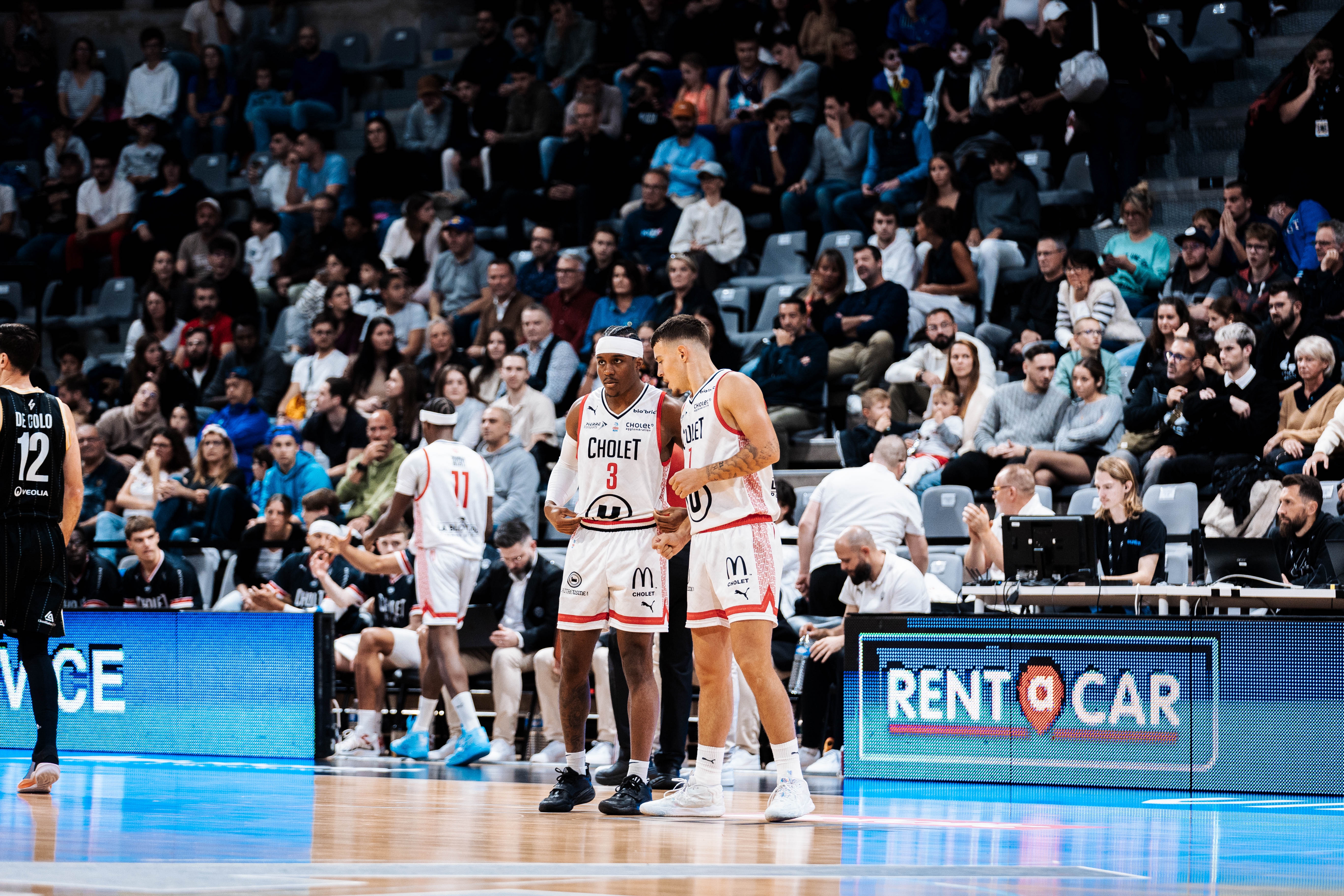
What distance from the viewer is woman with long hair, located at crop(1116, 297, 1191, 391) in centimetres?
1250

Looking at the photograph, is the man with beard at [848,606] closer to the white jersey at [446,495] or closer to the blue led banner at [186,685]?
the white jersey at [446,495]

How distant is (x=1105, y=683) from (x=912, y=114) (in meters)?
8.81

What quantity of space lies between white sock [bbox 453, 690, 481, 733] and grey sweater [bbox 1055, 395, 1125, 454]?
4.91m

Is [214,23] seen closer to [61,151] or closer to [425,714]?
[61,151]

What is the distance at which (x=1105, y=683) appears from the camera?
8648mm

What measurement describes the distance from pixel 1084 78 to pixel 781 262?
131 inches

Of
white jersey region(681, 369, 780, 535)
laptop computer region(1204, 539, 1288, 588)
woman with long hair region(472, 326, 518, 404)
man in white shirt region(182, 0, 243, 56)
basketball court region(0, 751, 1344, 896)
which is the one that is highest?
man in white shirt region(182, 0, 243, 56)

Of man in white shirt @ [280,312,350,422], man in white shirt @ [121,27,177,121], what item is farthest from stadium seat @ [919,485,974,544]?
man in white shirt @ [121,27,177,121]

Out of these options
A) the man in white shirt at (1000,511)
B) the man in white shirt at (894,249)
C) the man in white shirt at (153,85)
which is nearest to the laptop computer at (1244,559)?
the man in white shirt at (1000,511)

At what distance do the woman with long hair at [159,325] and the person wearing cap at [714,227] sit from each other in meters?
5.83

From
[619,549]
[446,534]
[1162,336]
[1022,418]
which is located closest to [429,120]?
[1022,418]

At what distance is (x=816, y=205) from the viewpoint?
16.5 m

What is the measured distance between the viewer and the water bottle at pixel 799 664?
10.3 meters

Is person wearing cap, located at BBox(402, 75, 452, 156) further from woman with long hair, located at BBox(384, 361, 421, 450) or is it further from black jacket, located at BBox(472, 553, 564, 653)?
black jacket, located at BBox(472, 553, 564, 653)
